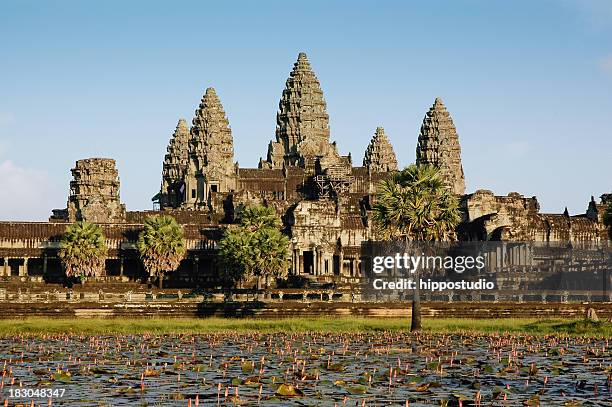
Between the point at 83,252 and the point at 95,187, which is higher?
the point at 95,187

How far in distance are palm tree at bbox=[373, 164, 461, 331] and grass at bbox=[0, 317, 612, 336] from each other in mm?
4392

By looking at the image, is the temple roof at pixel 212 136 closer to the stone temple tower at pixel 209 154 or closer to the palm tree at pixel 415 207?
the stone temple tower at pixel 209 154

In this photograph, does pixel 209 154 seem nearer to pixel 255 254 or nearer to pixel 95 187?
pixel 95 187

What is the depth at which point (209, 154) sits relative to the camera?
18000 centimetres

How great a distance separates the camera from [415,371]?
138ft

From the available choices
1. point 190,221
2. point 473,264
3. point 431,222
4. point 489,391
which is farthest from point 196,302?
point 190,221

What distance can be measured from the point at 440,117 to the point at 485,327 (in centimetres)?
13453

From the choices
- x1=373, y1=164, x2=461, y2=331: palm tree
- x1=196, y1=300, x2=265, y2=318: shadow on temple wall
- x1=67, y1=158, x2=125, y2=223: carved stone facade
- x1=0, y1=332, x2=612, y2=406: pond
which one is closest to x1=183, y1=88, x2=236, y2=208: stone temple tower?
x1=67, y1=158, x2=125, y2=223: carved stone facade

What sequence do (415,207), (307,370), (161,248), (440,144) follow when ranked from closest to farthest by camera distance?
(307,370) < (415,207) < (161,248) < (440,144)

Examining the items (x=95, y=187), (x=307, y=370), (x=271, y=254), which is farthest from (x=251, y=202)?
(x=307, y=370)

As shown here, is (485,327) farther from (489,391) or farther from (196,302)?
(489,391)

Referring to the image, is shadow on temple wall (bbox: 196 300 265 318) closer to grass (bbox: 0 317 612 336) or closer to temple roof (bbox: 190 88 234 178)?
grass (bbox: 0 317 612 336)

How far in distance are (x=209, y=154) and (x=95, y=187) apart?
36.5 meters

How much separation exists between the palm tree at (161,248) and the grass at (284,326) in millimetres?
45029
